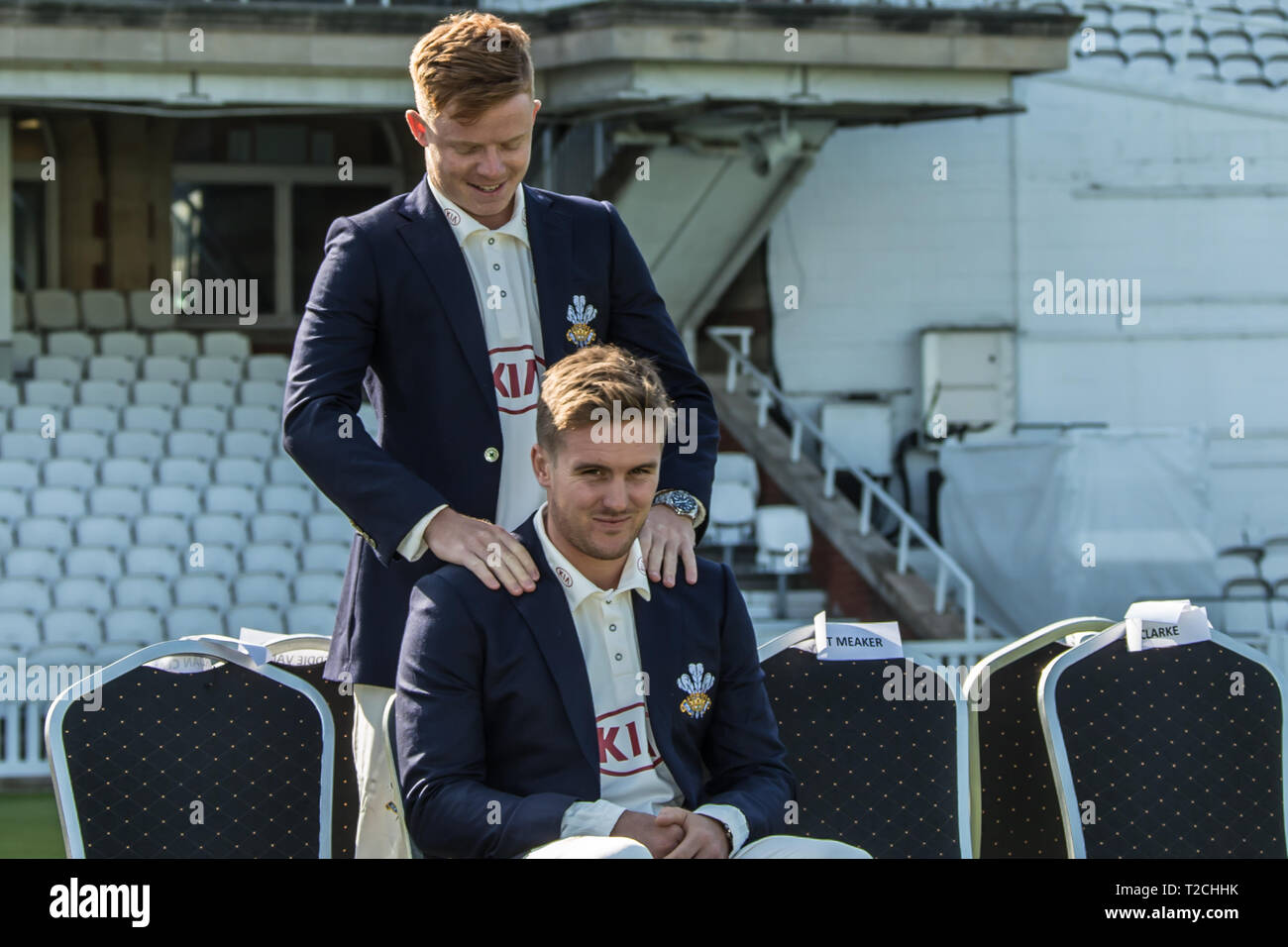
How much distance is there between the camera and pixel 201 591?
29.0 feet

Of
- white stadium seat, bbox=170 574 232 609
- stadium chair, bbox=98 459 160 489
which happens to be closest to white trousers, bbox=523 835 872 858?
white stadium seat, bbox=170 574 232 609

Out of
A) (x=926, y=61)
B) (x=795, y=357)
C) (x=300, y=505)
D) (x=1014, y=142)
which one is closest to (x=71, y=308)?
(x=300, y=505)

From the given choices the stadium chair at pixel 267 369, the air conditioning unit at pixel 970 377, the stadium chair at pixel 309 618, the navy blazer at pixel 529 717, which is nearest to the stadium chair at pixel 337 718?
the navy blazer at pixel 529 717

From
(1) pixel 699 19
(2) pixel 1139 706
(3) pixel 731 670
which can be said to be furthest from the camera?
(1) pixel 699 19

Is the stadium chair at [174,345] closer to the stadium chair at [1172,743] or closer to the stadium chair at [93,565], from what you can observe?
the stadium chair at [93,565]

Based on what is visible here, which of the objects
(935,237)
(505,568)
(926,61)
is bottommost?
(505,568)

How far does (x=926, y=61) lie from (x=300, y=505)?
16.5ft

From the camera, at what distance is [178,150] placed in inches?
558

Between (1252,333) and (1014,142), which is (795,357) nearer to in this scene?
(1014,142)

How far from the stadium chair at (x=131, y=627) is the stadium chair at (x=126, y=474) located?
1561mm

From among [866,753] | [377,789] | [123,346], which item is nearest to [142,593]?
[123,346]

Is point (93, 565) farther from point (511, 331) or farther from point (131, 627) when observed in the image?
point (511, 331)

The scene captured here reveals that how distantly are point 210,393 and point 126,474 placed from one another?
1.42m

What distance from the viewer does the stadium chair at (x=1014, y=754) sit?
11.2 ft
